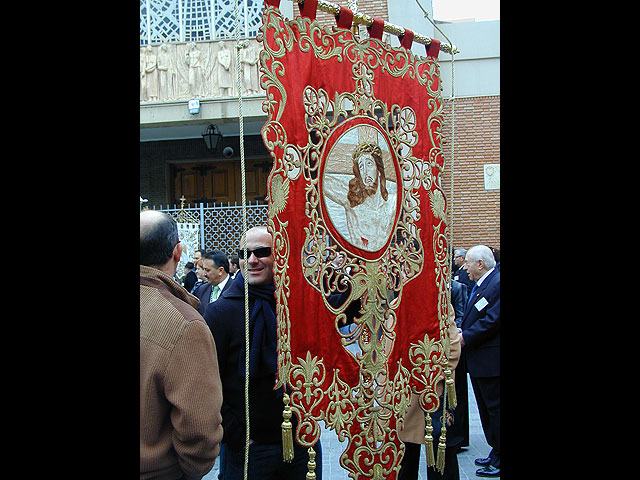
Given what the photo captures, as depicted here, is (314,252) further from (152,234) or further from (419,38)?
(419,38)

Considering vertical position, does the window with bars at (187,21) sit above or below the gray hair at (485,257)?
above

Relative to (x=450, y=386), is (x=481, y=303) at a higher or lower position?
higher

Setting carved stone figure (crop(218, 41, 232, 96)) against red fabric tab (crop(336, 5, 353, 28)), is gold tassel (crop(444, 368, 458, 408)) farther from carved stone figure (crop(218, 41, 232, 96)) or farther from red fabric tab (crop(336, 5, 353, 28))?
carved stone figure (crop(218, 41, 232, 96))

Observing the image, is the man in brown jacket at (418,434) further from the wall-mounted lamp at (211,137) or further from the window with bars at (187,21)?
the window with bars at (187,21)

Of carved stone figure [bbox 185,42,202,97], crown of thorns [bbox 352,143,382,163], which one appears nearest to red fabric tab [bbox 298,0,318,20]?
crown of thorns [bbox 352,143,382,163]

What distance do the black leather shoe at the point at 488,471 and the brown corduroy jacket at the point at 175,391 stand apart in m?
3.44

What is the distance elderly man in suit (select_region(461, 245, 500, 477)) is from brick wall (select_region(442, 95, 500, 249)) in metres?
7.45

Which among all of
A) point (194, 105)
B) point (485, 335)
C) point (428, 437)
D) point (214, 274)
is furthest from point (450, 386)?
point (194, 105)

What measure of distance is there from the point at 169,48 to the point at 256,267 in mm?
10359

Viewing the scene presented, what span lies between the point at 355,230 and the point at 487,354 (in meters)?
2.55

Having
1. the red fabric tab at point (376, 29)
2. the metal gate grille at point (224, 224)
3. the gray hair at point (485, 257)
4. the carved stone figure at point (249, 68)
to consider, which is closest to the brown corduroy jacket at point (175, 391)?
the red fabric tab at point (376, 29)

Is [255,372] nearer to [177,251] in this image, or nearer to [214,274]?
[177,251]

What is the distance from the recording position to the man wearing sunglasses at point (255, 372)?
8.90 feet

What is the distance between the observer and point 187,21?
12.0 m
